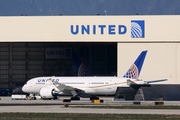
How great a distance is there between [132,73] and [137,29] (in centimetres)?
1075

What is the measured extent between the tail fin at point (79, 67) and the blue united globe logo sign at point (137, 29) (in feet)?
47.6

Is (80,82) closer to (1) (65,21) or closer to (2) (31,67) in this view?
(1) (65,21)

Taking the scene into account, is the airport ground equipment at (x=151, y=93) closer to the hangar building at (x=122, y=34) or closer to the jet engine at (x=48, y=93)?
the jet engine at (x=48, y=93)

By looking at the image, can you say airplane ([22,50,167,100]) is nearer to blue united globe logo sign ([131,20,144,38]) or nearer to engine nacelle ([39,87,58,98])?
engine nacelle ([39,87,58,98])

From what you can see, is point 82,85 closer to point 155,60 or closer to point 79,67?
point 155,60

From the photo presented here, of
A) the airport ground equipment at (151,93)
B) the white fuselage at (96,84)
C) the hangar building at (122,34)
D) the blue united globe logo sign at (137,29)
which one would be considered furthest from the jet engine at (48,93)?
the blue united globe logo sign at (137,29)

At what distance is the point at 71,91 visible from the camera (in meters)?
48.9

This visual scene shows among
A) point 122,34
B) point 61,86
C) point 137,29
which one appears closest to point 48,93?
point 61,86

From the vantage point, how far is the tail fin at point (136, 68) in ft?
175

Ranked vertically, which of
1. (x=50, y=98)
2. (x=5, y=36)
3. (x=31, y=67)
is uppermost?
(x=5, y=36)

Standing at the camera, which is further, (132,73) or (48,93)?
(132,73)

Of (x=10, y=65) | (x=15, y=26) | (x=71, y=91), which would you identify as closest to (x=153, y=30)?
(x=71, y=91)

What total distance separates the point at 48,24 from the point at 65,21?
3.43 m

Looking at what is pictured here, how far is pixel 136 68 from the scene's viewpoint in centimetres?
5484
